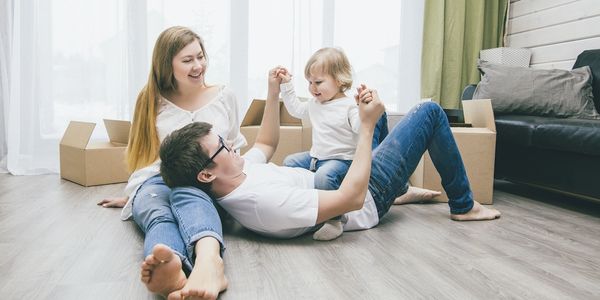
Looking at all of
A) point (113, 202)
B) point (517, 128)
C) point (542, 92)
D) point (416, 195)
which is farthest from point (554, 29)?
point (113, 202)

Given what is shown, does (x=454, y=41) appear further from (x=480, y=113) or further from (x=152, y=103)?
(x=152, y=103)

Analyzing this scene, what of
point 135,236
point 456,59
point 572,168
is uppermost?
point 456,59

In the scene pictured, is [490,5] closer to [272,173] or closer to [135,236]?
[272,173]

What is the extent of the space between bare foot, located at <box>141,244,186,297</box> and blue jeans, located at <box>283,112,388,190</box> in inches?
28.5

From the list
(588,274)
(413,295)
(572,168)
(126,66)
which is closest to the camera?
(413,295)

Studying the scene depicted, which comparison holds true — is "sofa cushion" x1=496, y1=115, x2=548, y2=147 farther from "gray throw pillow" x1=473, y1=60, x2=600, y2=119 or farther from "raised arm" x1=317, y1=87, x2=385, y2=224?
"raised arm" x1=317, y1=87, x2=385, y2=224

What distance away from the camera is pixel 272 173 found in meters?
1.36

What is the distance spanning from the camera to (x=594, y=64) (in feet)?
8.04

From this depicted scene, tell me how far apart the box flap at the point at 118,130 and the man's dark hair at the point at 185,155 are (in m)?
1.34

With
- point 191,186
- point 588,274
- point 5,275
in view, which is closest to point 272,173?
point 191,186

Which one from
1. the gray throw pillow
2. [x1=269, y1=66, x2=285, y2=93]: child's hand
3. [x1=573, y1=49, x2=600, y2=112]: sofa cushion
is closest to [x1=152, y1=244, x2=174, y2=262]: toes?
[x1=269, y1=66, x2=285, y2=93]: child's hand

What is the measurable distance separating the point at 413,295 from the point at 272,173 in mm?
561

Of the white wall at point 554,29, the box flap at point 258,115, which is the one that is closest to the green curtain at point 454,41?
the white wall at point 554,29

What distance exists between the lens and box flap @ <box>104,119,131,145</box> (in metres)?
2.46
